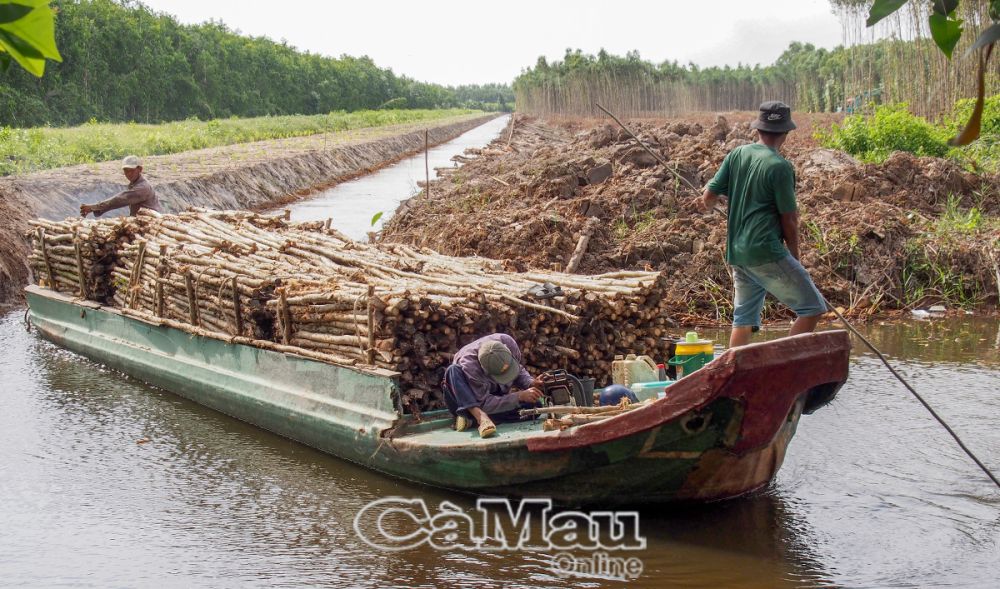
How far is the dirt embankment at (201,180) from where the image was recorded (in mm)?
15602

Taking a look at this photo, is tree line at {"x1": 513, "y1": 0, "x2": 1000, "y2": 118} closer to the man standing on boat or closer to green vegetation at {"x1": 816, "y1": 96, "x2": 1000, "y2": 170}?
green vegetation at {"x1": 816, "y1": 96, "x2": 1000, "y2": 170}

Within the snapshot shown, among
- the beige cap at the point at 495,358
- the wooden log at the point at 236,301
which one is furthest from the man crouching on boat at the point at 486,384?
the wooden log at the point at 236,301

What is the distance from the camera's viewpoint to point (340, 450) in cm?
733

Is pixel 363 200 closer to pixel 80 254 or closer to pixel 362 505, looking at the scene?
pixel 80 254

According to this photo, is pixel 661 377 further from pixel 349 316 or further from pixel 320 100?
pixel 320 100

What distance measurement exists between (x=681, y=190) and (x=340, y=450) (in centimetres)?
913

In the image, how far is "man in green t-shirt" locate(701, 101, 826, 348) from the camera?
6.16 meters

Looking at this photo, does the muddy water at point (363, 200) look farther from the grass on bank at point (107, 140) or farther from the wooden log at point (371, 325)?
the wooden log at point (371, 325)

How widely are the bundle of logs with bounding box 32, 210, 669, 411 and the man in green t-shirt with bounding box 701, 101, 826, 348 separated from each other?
1.30m

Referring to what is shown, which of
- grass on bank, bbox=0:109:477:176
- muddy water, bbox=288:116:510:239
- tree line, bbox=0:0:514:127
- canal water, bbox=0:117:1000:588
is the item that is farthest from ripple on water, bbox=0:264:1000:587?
tree line, bbox=0:0:514:127

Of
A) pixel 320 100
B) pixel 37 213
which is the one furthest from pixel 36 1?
pixel 320 100

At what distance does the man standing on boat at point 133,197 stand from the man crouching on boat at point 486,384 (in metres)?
7.27

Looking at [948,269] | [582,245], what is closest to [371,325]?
[582,245]

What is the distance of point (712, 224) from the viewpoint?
44.8 feet
